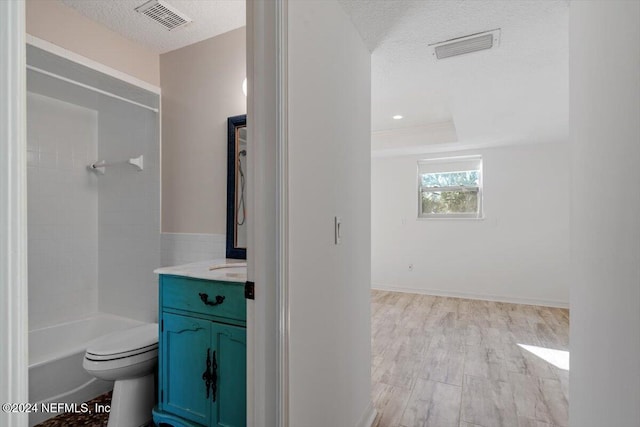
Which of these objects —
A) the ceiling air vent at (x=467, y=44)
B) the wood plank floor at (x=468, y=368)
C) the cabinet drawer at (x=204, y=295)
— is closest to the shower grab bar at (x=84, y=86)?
the cabinet drawer at (x=204, y=295)

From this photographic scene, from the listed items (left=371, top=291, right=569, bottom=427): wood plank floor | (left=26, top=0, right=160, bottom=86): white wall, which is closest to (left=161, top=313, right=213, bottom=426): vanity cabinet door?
(left=371, top=291, right=569, bottom=427): wood plank floor

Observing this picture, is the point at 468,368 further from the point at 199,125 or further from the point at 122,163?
the point at 122,163

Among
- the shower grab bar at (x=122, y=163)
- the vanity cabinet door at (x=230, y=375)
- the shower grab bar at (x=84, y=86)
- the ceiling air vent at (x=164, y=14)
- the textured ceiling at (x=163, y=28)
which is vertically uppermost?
the textured ceiling at (x=163, y=28)

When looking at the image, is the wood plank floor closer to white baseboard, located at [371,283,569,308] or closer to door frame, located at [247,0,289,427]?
white baseboard, located at [371,283,569,308]

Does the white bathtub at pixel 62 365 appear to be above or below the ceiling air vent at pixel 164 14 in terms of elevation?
below

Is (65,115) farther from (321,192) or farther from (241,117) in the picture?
(321,192)

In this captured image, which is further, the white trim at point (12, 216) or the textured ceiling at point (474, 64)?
the textured ceiling at point (474, 64)

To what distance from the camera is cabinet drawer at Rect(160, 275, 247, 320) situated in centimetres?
149

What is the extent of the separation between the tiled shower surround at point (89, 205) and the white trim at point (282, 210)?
1.73 metres

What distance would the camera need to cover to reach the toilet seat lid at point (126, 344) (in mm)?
1704

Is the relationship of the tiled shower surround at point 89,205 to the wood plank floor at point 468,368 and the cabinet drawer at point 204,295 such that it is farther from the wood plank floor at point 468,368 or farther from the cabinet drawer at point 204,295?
the wood plank floor at point 468,368

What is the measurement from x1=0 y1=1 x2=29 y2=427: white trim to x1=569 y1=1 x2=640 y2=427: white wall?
1.29 meters

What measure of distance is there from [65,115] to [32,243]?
1110 mm

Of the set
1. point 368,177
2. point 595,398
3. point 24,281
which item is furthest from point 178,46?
point 595,398
